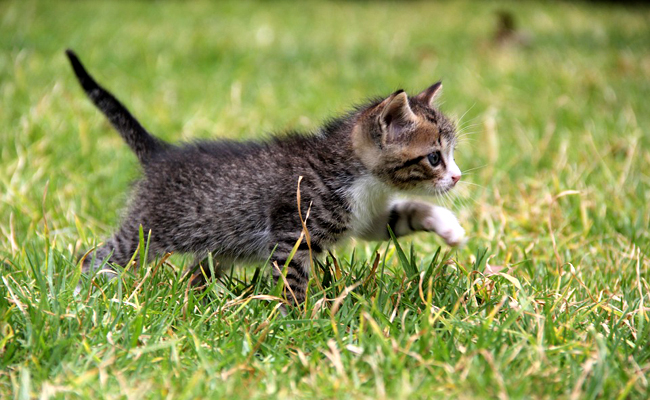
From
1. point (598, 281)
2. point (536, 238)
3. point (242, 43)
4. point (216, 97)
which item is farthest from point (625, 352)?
point (242, 43)

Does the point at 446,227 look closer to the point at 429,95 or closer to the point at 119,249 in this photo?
the point at 429,95

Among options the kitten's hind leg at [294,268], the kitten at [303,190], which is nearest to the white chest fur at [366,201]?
the kitten at [303,190]

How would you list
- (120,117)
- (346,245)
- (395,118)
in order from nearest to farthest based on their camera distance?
1. (395,118)
2. (346,245)
3. (120,117)

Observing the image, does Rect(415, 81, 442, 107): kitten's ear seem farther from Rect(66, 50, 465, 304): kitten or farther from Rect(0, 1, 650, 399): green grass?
Rect(0, 1, 650, 399): green grass

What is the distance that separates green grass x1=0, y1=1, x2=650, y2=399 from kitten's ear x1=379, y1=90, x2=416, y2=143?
57 centimetres

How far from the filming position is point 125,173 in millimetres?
5211

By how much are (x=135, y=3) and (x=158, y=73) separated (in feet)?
14.1

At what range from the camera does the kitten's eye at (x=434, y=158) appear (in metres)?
3.50

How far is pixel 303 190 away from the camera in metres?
3.45

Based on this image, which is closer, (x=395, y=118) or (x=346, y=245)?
(x=395, y=118)

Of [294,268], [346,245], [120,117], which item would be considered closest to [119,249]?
[120,117]

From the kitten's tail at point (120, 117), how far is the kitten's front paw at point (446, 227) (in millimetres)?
1557

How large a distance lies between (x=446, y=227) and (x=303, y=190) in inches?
28.0

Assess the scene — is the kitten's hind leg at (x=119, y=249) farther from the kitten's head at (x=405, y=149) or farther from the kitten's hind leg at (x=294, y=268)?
the kitten's head at (x=405, y=149)
